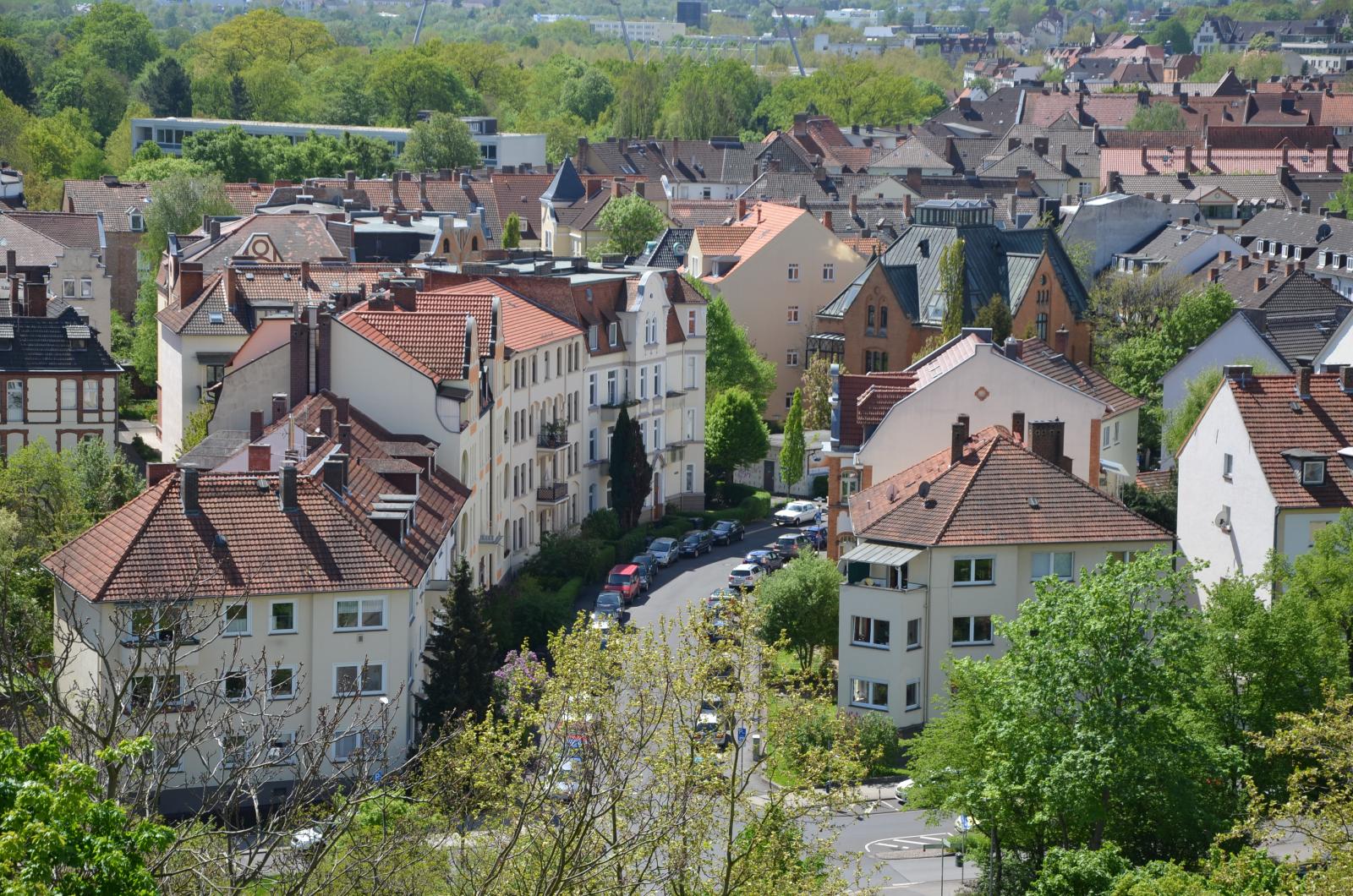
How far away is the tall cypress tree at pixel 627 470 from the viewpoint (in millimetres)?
78312

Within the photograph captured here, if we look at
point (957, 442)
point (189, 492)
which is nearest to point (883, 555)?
point (957, 442)

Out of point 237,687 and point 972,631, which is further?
point 972,631

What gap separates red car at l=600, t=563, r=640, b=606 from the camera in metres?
69.7

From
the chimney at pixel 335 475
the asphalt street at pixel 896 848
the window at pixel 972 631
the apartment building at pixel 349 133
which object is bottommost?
the asphalt street at pixel 896 848

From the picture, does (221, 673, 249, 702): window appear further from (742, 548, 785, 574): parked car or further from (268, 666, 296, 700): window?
(742, 548, 785, 574): parked car

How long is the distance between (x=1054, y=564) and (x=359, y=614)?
17727 millimetres

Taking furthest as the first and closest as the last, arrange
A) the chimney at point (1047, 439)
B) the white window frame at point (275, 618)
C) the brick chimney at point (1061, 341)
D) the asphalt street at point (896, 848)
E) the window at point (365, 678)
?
the brick chimney at point (1061, 341)
the chimney at point (1047, 439)
the window at point (365, 678)
the white window frame at point (275, 618)
the asphalt street at point (896, 848)

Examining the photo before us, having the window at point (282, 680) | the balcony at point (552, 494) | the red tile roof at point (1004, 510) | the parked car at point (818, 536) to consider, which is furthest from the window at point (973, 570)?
the balcony at point (552, 494)

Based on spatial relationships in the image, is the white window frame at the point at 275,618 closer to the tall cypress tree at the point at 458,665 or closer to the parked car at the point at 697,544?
the tall cypress tree at the point at 458,665

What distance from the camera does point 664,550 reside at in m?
75.2

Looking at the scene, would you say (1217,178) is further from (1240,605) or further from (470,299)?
(1240,605)

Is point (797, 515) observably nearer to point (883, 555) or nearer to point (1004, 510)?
point (1004, 510)

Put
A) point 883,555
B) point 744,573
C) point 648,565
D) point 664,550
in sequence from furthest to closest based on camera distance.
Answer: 1. point 664,550
2. point 648,565
3. point 744,573
4. point 883,555

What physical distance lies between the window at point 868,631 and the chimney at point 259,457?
15147 mm
